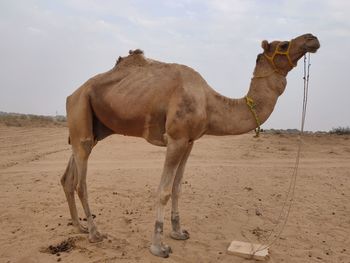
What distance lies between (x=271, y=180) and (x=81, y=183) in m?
6.31

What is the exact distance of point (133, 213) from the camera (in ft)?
24.3

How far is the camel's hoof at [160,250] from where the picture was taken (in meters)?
5.37

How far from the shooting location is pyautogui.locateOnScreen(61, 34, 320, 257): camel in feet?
17.2

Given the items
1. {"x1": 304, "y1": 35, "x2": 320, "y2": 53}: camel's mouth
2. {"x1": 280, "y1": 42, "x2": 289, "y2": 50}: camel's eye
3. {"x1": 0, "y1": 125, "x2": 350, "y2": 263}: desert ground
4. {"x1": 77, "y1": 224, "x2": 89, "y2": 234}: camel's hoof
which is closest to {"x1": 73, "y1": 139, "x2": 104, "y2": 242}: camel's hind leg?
{"x1": 0, "y1": 125, "x2": 350, "y2": 263}: desert ground

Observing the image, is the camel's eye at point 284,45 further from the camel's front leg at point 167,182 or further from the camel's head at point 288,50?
the camel's front leg at point 167,182

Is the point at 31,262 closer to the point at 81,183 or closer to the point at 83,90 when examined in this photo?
the point at 81,183

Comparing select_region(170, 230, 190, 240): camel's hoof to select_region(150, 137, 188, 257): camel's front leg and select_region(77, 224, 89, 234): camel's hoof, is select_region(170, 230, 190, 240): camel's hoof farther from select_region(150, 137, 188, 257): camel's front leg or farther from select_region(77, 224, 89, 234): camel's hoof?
select_region(77, 224, 89, 234): camel's hoof

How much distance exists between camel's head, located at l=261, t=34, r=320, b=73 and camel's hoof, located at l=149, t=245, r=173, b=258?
9.30ft

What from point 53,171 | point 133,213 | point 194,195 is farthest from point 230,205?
point 53,171

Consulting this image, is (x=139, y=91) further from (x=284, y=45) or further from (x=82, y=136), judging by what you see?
(x=284, y=45)

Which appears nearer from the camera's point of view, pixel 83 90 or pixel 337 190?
pixel 83 90

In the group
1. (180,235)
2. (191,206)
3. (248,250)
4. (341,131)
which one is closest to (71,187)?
(180,235)

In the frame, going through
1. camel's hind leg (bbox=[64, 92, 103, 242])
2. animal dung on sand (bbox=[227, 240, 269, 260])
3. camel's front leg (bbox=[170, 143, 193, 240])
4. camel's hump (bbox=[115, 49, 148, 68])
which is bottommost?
animal dung on sand (bbox=[227, 240, 269, 260])

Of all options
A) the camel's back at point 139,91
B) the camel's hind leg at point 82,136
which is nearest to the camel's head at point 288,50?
the camel's back at point 139,91
